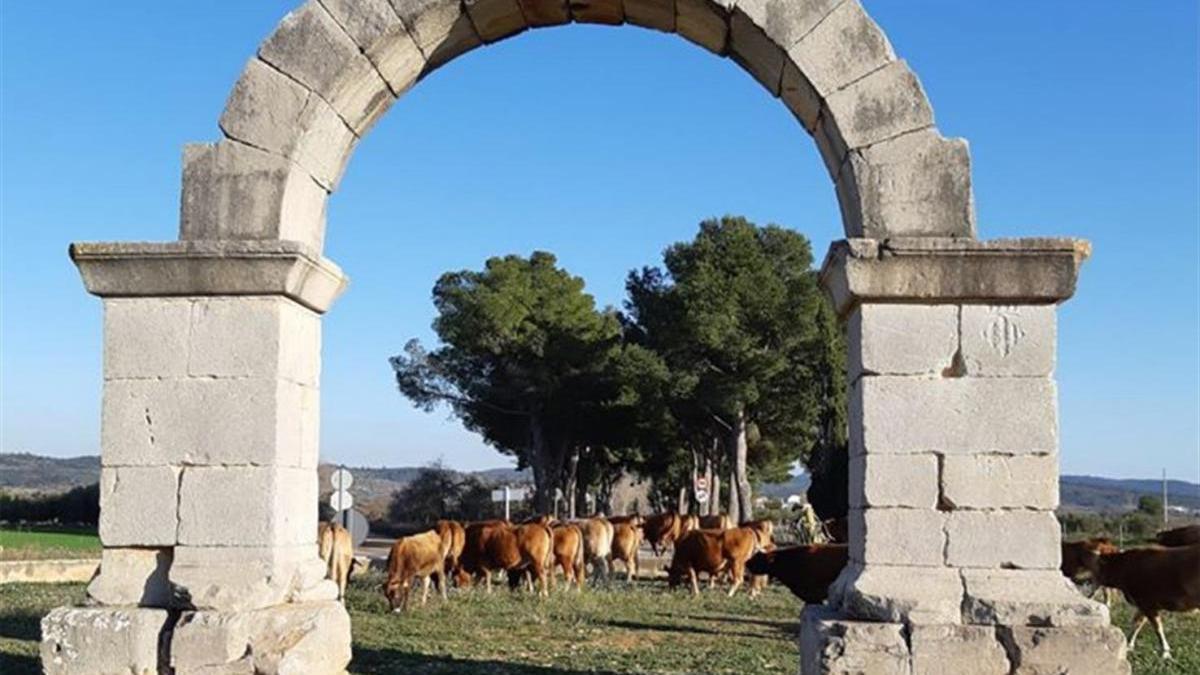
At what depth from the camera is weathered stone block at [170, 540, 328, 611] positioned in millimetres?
6367

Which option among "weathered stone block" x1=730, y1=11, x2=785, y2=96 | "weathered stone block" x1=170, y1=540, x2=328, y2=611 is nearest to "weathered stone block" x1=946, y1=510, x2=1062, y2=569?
"weathered stone block" x1=730, y1=11, x2=785, y2=96

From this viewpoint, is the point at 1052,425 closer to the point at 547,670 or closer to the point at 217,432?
the point at 217,432

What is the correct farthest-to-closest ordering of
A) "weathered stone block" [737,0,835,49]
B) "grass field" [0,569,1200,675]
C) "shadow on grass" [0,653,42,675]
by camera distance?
"grass field" [0,569,1200,675], "shadow on grass" [0,653,42,675], "weathered stone block" [737,0,835,49]

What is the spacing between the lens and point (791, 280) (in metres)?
39.2

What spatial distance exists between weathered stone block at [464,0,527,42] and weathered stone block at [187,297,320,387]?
2.01m

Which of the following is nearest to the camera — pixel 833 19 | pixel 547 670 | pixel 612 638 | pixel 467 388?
pixel 833 19

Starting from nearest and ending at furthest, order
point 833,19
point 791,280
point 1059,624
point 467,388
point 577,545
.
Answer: point 1059,624, point 833,19, point 577,545, point 791,280, point 467,388

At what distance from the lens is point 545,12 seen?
725 centimetres

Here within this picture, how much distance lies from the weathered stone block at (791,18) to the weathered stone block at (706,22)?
0.76 ft

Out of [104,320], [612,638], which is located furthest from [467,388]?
[104,320]

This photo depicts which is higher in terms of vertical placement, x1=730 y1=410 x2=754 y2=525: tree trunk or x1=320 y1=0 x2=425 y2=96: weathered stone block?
x1=320 y1=0 x2=425 y2=96: weathered stone block

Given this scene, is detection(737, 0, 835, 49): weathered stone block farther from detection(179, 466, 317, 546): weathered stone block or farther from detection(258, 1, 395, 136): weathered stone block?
detection(179, 466, 317, 546): weathered stone block

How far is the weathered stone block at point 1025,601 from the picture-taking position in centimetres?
607

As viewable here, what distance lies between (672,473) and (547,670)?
35601mm
